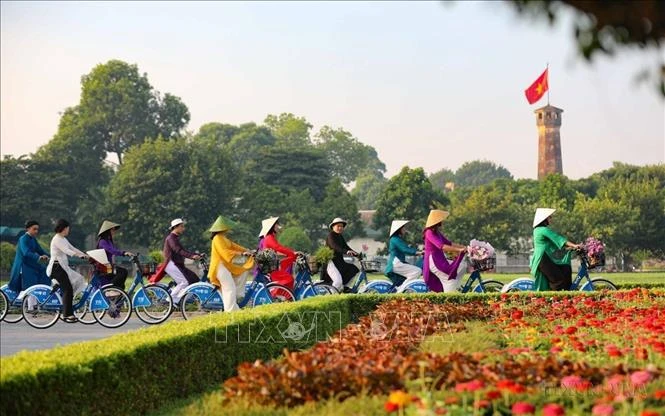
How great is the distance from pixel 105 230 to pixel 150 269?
0.94 m

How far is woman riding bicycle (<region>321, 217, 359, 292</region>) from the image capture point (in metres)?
16.7

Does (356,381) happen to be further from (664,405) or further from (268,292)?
(268,292)

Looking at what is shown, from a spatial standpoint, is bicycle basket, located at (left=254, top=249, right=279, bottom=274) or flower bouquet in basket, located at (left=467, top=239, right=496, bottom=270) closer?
bicycle basket, located at (left=254, top=249, right=279, bottom=274)

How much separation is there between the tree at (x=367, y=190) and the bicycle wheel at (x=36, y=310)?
354ft

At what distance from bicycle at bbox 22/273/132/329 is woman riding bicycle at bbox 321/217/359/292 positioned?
3.30m

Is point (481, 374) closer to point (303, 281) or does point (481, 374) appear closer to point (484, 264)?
point (484, 264)

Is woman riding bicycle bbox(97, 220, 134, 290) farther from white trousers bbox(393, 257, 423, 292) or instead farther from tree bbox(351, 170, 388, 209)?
tree bbox(351, 170, 388, 209)

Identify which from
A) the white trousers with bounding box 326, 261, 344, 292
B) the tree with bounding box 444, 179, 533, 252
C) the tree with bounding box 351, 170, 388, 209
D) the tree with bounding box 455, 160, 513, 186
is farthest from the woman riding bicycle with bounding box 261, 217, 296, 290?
the tree with bounding box 455, 160, 513, 186

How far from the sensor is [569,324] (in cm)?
1047

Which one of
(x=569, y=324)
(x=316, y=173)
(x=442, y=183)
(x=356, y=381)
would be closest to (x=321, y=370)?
(x=356, y=381)

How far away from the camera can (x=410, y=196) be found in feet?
219

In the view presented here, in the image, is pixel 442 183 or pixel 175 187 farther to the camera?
pixel 442 183

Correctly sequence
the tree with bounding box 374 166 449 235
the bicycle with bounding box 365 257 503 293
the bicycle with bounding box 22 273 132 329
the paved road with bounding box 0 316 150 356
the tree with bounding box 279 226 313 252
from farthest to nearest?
the tree with bounding box 374 166 449 235 → the tree with bounding box 279 226 313 252 → the bicycle with bounding box 365 257 503 293 → the bicycle with bounding box 22 273 132 329 → the paved road with bounding box 0 316 150 356

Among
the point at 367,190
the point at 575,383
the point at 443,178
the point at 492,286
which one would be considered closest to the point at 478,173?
the point at 443,178
